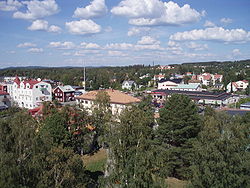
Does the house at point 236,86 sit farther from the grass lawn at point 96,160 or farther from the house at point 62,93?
the grass lawn at point 96,160

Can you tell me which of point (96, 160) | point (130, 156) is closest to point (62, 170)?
point (130, 156)

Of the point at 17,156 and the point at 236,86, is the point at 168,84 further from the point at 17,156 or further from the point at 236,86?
the point at 17,156

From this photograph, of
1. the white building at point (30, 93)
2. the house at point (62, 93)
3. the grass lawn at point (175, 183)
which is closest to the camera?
the grass lawn at point (175, 183)

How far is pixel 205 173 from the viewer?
372 inches

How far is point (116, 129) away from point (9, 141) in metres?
4.21

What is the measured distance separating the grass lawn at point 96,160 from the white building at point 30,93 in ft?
77.3

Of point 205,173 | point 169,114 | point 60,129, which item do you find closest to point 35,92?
point 60,129

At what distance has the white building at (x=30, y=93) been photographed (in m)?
39.2

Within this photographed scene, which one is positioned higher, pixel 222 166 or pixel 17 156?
pixel 17 156

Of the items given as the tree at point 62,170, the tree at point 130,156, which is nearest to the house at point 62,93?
the tree at point 130,156

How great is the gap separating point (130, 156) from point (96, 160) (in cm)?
1003

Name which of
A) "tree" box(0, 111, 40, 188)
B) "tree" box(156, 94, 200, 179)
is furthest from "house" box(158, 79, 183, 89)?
"tree" box(0, 111, 40, 188)

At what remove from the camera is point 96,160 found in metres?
18.4

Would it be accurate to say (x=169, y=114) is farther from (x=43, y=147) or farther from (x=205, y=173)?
(x=43, y=147)
